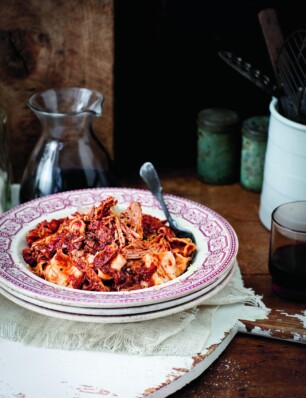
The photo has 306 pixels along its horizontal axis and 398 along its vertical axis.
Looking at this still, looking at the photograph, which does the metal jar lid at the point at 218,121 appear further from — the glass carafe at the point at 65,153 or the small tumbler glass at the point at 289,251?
the small tumbler glass at the point at 289,251

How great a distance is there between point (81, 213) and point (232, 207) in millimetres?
505

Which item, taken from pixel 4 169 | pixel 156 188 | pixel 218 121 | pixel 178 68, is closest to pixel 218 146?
pixel 218 121

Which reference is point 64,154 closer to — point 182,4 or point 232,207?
point 232,207

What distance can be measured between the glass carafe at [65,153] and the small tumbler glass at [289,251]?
1.42 ft

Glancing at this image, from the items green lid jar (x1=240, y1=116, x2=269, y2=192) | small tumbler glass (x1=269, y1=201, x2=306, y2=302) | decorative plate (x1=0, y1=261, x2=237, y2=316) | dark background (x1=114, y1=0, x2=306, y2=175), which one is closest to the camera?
decorative plate (x1=0, y1=261, x2=237, y2=316)

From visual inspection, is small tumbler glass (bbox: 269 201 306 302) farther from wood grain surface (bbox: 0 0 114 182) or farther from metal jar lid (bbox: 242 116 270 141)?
wood grain surface (bbox: 0 0 114 182)

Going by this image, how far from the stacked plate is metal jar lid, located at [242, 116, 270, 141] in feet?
1.29

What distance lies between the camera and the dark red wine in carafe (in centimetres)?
140

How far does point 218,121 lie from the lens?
6.22 feet

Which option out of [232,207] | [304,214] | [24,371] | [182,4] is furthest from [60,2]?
[24,371]

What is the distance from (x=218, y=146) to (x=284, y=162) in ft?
1.09

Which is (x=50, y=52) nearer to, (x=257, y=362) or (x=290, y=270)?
(x=290, y=270)

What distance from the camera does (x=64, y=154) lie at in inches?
63.9

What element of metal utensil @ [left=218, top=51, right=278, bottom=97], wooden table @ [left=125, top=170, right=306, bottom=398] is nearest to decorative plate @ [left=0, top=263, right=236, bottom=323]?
wooden table @ [left=125, top=170, right=306, bottom=398]
